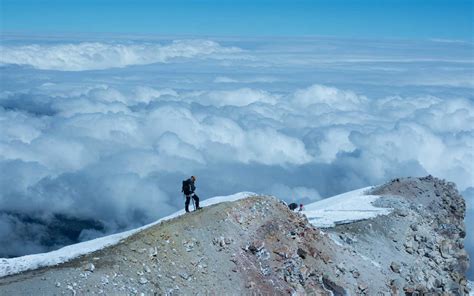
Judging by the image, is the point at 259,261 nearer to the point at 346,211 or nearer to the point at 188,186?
the point at 188,186

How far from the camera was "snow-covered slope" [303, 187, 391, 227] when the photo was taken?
1845 inches

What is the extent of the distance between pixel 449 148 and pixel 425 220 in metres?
152

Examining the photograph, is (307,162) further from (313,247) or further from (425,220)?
(313,247)

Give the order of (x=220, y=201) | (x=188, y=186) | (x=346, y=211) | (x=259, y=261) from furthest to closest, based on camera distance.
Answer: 1. (x=346, y=211)
2. (x=220, y=201)
3. (x=188, y=186)
4. (x=259, y=261)

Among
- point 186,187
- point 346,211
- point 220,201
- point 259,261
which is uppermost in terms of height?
point 186,187

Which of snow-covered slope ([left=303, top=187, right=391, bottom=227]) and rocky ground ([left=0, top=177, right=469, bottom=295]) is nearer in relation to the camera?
rocky ground ([left=0, top=177, right=469, bottom=295])

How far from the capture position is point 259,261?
34.0m

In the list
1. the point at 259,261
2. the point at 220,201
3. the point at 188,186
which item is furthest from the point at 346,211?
the point at 188,186

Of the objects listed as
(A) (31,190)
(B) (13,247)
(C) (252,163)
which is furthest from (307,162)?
(B) (13,247)

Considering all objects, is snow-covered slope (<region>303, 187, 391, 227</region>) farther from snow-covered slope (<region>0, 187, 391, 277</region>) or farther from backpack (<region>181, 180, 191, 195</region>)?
backpack (<region>181, 180, 191, 195</region>)

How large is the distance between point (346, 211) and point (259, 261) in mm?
18095

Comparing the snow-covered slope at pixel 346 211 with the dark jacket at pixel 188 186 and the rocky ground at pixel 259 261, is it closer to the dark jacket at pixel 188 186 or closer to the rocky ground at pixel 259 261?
the rocky ground at pixel 259 261

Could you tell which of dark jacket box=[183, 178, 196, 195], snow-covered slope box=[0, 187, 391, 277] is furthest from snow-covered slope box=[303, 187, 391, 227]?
dark jacket box=[183, 178, 196, 195]

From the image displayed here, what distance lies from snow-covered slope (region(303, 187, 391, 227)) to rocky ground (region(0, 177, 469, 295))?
1.18 metres
